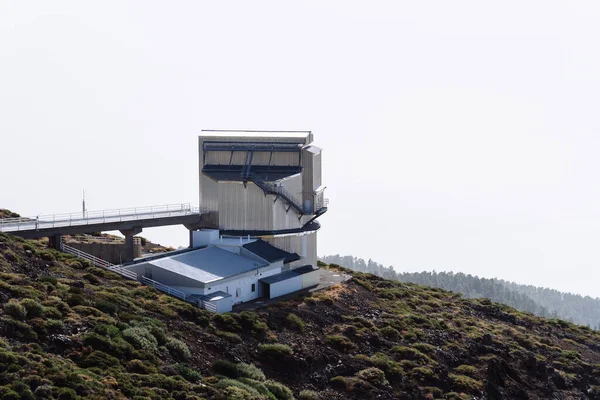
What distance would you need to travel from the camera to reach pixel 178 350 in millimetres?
41688

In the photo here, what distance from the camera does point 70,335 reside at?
127 ft

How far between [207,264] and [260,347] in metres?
9.01

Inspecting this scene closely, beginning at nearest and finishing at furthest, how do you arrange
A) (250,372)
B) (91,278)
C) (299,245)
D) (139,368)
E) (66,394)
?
1. (66,394)
2. (139,368)
3. (250,372)
4. (91,278)
5. (299,245)

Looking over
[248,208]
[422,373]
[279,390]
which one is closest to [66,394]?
[279,390]

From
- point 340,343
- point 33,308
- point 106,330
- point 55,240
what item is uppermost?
point 55,240

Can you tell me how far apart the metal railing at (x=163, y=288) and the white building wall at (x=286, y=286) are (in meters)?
6.52

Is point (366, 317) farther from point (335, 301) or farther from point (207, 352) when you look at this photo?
point (207, 352)

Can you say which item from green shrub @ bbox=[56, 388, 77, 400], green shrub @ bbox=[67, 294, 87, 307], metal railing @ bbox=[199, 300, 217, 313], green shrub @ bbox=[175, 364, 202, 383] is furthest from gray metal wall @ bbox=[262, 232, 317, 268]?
green shrub @ bbox=[56, 388, 77, 400]

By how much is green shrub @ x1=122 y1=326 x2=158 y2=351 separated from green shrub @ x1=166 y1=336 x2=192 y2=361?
0.72 metres

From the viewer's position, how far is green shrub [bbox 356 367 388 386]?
47094mm

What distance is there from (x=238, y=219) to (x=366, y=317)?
982 centimetres

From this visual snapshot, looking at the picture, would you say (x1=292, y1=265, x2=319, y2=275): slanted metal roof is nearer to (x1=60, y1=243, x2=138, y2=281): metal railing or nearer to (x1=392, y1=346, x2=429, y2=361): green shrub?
(x1=392, y1=346, x2=429, y2=361): green shrub

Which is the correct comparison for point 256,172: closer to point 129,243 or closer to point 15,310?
point 129,243

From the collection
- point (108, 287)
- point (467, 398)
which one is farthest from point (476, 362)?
point (108, 287)
